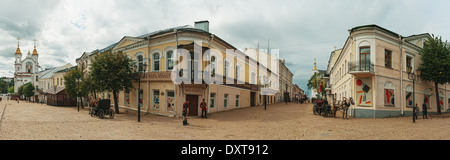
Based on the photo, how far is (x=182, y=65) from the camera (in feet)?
56.9

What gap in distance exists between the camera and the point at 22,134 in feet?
32.9

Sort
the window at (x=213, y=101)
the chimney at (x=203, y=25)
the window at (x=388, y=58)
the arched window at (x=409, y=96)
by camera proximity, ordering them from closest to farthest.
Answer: the window at (x=388, y=58)
the arched window at (x=409, y=96)
the window at (x=213, y=101)
the chimney at (x=203, y=25)

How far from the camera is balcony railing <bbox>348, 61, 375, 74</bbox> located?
1705 centimetres

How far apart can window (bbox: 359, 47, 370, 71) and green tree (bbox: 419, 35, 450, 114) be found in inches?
272

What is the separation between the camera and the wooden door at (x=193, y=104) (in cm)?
1783

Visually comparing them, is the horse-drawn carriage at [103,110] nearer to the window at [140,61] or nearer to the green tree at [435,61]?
the window at [140,61]

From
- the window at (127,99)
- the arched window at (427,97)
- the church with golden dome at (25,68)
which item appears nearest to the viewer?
the arched window at (427,97)

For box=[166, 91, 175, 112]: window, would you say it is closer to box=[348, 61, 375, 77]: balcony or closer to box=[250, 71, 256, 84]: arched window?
box=[348, 61, 375, 77]: balcony

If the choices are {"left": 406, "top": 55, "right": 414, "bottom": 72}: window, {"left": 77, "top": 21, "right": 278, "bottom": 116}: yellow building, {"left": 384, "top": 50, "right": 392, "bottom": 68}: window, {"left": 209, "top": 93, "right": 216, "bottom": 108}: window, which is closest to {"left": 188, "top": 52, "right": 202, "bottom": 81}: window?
{"left": 77, "top": 21, "right": 278, "bottom": 116}: yellow building

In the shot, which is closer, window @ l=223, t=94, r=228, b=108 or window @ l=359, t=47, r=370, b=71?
window @ l=359, t=47, r=370, b=71

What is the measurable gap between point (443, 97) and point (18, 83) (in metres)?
115

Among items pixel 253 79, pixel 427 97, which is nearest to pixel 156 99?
pixel 253 79

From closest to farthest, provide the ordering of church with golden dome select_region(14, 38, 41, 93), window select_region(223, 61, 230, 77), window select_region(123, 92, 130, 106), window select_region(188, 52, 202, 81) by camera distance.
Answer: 1. window select_region(188, 52, 202, 81)
2. window select_region(223, 61, 230, 77)
3. window select_region(123, 92, 130, 106)
4. church with golden dome select_region(14, 38, 41, 93)

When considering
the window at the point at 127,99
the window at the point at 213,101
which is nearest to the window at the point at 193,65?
the window at the point at 213,101
